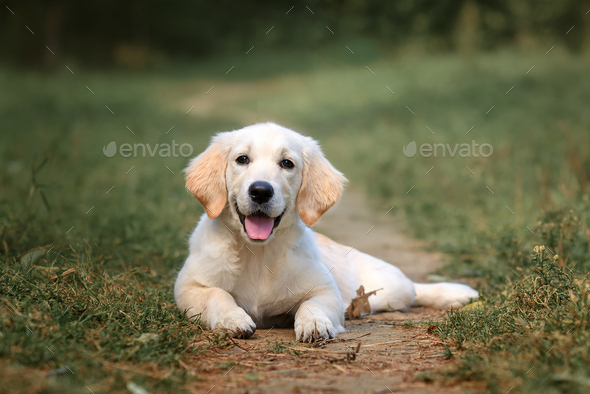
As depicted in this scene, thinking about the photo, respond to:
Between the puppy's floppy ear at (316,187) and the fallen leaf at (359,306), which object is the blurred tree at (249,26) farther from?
the fallen leaf at (359,306)

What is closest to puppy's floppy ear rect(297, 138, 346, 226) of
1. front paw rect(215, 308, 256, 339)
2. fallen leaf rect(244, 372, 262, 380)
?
front paw rect(215, 308, 256, 339)

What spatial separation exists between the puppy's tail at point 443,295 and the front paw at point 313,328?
133cm

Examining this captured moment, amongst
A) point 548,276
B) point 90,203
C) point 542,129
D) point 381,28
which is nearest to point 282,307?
point 548,276

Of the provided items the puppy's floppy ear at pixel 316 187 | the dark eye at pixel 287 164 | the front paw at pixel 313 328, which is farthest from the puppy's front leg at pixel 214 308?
the dark eye at pixel 287 164

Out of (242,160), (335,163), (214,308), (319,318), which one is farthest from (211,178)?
(335,163)

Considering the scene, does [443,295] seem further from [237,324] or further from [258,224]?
[237,324]

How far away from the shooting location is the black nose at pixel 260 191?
302 cm

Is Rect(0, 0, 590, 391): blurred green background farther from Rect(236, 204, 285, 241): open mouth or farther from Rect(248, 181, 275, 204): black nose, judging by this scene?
Rect(248, 181, 275, 204): black nose

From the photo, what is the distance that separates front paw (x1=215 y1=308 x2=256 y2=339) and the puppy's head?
0.48 metres

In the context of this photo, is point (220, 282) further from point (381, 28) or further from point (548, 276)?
point (381, 28)

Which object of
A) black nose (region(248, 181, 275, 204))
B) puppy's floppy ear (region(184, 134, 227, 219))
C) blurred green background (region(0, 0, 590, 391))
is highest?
blurred green background (region(0, 0, 590, 391))

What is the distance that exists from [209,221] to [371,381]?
1.60m

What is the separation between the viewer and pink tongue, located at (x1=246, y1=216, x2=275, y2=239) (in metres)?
3.12

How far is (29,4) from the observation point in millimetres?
23641
